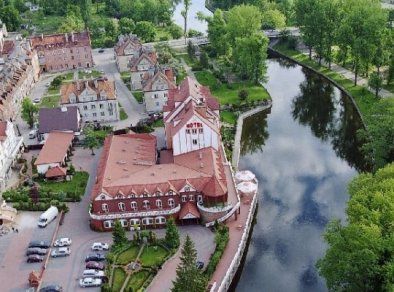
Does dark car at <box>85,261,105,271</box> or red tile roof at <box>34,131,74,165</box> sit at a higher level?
red tile roof at <box>34,131,74,165</box>

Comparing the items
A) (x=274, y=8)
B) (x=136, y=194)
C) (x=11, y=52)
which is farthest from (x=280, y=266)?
(x=274, y=8)

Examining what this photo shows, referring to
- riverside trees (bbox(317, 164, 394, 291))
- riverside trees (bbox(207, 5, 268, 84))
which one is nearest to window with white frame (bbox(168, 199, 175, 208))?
riverside trees (bbox(317, 164, 394, 291))

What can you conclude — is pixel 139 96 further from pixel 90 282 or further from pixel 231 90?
pixel 90 282

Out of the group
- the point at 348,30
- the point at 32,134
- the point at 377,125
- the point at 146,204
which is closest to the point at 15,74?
the point at 32,134

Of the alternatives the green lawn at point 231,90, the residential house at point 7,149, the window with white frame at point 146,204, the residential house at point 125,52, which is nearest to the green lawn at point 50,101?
the residential house at point 125,52

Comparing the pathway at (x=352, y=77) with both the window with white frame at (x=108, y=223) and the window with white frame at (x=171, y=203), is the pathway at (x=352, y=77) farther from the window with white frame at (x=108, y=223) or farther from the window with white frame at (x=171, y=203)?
the window with white frame at (x=108, y=223)

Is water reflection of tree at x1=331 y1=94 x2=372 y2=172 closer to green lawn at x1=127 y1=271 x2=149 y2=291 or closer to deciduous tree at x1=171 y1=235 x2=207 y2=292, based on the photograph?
deciduous tree at x1=171 y1=235 x2=207 y2=292
